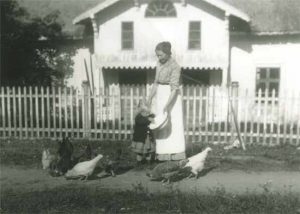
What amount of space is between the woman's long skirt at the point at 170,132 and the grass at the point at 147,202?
1241mm

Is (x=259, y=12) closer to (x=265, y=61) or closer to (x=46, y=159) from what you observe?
(x=265, y=61)

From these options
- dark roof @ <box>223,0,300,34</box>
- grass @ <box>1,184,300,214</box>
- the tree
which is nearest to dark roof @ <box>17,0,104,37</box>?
the tree

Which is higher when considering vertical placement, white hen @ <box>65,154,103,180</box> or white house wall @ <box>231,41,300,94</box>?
white house wall @ <box>231,41,300,94</box>

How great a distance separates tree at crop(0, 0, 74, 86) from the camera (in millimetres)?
15492

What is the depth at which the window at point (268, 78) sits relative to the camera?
637 inches

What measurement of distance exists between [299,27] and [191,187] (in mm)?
10980

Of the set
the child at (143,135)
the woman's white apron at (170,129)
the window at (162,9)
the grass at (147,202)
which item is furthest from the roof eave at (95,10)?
the grass at (147,202)

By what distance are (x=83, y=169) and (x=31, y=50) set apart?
11144mm

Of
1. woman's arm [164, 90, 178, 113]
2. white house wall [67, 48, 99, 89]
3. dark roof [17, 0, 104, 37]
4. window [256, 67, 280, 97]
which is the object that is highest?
dark roof [17, 0, 104, 37]

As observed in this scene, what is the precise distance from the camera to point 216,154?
31.2ft


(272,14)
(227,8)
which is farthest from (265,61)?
(227,8)

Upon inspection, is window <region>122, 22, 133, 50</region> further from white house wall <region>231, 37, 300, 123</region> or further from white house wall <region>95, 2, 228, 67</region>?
white house wall <region>231, 37, 300, 123</region>

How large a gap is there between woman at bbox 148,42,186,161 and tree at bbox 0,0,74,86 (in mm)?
9483

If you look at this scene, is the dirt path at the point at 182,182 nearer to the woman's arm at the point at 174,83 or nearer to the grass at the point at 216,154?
the grass at the point at 216,154
